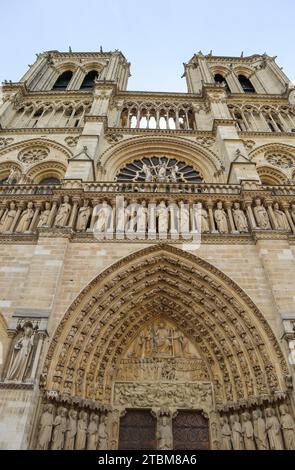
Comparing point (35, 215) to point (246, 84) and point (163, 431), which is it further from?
point (246, 84)

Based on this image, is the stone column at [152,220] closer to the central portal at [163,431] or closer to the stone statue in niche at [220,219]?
the stone statue in niche at [220,219]

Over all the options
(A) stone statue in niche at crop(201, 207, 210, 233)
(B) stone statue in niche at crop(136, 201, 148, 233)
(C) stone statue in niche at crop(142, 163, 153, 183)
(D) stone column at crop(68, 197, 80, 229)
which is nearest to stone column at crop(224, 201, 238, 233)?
(A) stone statue in niche at crop(201, 207, 210, 233)

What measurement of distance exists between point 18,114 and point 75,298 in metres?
12.0

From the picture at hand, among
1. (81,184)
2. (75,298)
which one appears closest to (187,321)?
(75,298)

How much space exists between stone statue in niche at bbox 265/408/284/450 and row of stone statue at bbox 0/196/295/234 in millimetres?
4092

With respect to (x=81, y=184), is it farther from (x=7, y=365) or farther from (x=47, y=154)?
(x=7, y=365)

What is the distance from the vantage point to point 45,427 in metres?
5.69

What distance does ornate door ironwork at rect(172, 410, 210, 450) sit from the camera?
21.7ft

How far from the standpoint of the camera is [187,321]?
7949mm

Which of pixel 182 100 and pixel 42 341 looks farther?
pixel 182 100

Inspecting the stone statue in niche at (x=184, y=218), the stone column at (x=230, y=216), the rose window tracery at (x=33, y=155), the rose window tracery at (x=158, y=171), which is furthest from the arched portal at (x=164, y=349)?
the rose window tracery at (x=33, y=155)

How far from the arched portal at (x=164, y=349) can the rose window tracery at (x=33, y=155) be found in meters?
7.44

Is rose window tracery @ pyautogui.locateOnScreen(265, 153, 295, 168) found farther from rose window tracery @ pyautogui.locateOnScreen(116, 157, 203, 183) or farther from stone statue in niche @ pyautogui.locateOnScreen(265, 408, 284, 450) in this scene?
stone statue in niche @ pyautogui.locateOnScreen(265, 408, 284, 450)

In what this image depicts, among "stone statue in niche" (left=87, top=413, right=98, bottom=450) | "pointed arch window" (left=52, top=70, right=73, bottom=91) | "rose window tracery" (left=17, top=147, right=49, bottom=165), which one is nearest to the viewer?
"stone statue in niche" (left=87, top=413, right=98, bottom=450)
